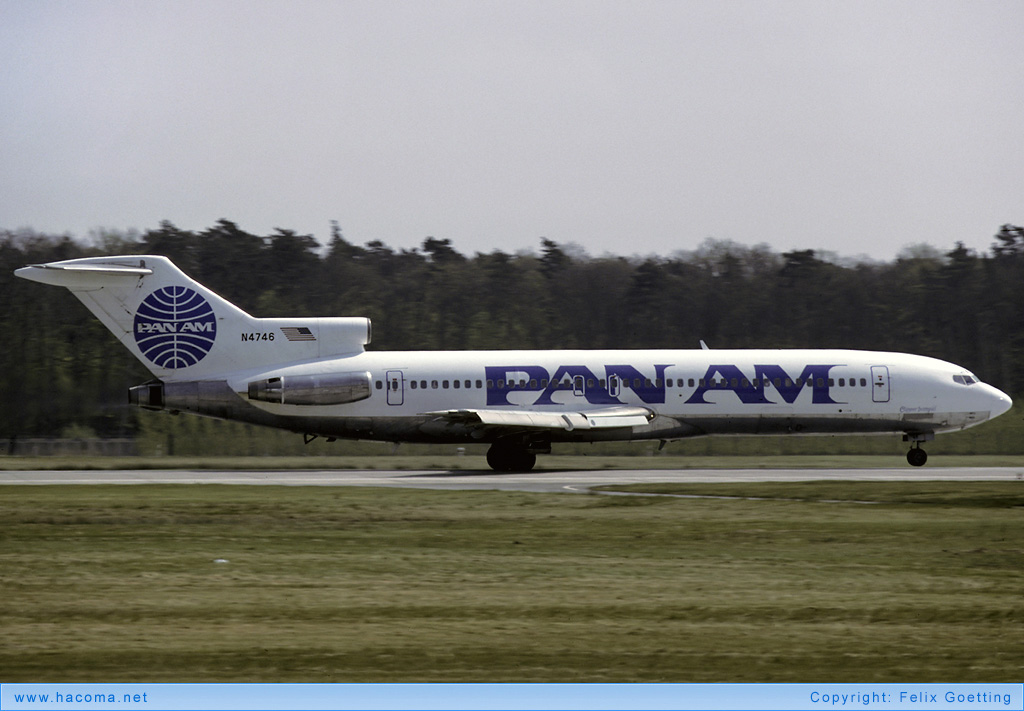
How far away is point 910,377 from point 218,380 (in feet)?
70.0

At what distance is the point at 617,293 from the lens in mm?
75625

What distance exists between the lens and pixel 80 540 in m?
18.5

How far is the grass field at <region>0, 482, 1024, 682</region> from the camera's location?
10.4 meters

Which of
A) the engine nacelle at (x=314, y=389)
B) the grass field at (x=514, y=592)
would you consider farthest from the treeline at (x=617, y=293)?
the grass field at (x=514, y=592)

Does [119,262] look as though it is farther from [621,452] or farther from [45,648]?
[45,648]

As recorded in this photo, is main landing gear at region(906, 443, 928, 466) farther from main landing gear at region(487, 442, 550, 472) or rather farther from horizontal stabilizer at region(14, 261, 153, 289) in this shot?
horizontal stabilizer at region(14, 261, 153, 289)

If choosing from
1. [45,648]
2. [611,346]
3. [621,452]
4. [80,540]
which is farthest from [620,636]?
[611,346]

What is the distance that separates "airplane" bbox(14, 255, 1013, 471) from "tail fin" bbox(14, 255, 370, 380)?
0.04 m

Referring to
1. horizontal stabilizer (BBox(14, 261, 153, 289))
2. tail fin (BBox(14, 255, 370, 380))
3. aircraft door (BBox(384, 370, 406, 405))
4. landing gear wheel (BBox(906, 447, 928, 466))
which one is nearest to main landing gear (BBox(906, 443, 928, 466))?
landing gear wheel (BBox(906, 447, 928, 466))

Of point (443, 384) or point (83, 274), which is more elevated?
point (83, 274)

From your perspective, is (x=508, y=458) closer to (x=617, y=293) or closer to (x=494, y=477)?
(x=494, y=477)

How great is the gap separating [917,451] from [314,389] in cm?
1854

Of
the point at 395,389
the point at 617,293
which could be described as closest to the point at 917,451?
the point at 395,389

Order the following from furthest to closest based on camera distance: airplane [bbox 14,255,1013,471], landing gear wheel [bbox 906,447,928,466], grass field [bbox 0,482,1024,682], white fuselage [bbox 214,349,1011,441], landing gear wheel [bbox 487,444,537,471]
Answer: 1. landing gear wheel [bbox 906,447,928,466]
2. white fuselage [bbox 214,349,1011,441]
3. landing gear wheel [bbox 487,444,537,471]
4. airplane [bbox 14,255,1013,471]
5. grass field [bbox 0,482,1024,682]
